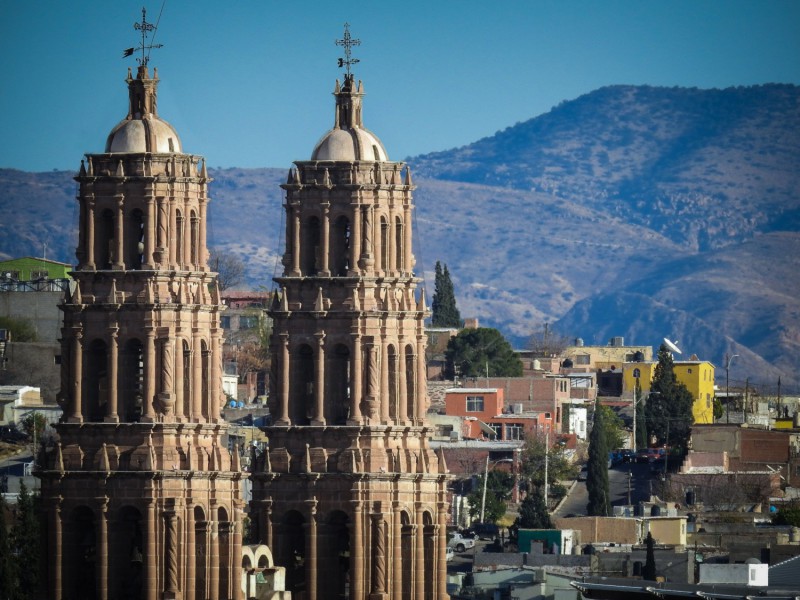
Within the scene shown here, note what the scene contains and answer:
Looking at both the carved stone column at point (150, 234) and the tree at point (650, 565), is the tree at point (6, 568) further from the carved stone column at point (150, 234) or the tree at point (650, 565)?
the tree at point (650, 565)

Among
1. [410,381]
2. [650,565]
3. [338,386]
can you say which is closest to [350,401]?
[338,386]

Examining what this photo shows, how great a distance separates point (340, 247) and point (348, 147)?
445 cm

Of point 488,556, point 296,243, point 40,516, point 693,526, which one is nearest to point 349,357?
point 296,243

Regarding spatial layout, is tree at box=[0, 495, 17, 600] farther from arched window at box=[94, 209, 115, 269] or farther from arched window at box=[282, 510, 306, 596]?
arched window at box=[94, 209, 115, 269]

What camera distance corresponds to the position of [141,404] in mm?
134250

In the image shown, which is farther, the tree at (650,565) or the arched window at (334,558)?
the tree at (650,565)

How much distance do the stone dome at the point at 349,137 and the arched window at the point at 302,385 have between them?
8535mm

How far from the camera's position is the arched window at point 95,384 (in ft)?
443

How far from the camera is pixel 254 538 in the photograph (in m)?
142

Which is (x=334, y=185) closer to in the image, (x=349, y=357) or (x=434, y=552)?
(x=349, y=357)

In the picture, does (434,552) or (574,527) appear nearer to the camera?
(434,552)

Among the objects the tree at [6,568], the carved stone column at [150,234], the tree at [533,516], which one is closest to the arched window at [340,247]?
the carved stone column at [150,234]

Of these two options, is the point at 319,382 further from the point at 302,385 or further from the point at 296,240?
the point at 296,240

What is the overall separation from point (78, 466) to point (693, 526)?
62.5m
